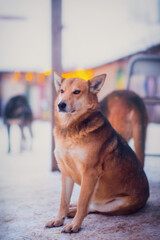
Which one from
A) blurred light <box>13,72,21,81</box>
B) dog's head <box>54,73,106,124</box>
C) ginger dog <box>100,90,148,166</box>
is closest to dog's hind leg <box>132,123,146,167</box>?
ginger dog <box>100,90,148,166</box>

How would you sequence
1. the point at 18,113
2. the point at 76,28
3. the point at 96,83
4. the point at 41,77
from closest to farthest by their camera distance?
the point at 96,83 → the point at 76,28 → the point at 18,113 → the point at 41,77

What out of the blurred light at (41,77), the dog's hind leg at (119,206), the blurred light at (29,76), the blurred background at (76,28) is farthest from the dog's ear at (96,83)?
the blurred light at (29,76)

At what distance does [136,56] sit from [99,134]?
5.09 ft

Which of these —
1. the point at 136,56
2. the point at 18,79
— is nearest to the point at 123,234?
the point at 136,56

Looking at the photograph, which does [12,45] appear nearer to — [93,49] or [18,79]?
[93,49]

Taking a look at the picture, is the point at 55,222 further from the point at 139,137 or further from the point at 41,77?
the point at 41,77

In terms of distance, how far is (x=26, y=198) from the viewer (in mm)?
1830

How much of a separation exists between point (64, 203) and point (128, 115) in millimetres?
1074

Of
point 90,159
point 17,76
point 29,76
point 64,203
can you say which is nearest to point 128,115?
point 90,159

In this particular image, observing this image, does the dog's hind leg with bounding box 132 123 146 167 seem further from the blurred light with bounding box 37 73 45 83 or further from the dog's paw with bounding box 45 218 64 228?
the blurred light with bounding box 37 73 45 83

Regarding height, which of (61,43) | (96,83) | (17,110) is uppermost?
(61,43)

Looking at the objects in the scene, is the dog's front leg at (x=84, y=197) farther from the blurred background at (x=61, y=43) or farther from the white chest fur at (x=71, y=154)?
the blurred background at (x=61, y=43)

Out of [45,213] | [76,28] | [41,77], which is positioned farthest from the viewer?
[41,77]

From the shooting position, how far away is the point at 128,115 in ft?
7.08
